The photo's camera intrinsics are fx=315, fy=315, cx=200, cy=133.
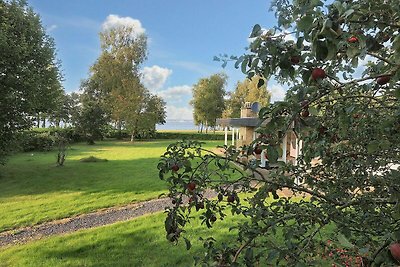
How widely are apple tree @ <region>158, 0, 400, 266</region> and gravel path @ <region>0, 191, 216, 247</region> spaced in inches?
145

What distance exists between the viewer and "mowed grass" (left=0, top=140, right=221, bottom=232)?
708 cm

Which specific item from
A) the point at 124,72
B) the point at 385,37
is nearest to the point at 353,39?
the point at 385,37

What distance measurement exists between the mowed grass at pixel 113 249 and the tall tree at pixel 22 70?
6172 millimetres

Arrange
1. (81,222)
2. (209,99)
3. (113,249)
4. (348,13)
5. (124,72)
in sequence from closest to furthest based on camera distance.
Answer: (348,13) < (113,249) < (81,222) < (124,72) < (209,99)

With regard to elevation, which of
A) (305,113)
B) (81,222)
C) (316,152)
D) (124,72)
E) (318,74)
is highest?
(124,72)

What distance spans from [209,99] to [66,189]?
3262 centimetres

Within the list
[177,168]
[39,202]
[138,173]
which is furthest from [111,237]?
[138,173]

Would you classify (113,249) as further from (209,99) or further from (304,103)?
(209,99)

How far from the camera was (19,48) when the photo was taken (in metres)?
9.57

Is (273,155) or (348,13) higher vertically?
(348,13)

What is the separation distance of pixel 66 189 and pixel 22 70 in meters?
4.15

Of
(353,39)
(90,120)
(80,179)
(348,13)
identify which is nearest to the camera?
(348,13)

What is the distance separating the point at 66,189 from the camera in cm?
959

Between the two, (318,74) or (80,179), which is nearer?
(318,74)
